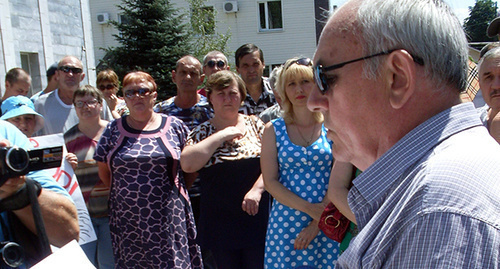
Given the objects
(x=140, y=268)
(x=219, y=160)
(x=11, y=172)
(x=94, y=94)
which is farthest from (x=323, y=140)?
(x=94, y=94)

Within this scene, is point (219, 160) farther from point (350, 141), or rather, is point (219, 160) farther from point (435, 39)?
point (435, 39)

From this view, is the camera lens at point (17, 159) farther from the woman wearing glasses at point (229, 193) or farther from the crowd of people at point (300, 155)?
the woman wearing glasses at point (229, 193)

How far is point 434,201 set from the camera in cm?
88

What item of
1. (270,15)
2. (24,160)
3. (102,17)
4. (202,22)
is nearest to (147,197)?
(24,160)

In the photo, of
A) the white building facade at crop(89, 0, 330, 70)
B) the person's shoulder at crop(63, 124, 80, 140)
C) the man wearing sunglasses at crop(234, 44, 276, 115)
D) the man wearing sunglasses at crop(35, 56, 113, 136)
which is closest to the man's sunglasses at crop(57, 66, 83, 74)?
the man wearing sunglasses at crop(35, 56, 113, 136)

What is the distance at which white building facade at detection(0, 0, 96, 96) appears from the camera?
9.90 m

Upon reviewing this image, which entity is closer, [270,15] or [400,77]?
[400,77]

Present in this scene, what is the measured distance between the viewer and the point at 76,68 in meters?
5.16

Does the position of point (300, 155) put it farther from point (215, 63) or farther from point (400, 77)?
point (215, 63)

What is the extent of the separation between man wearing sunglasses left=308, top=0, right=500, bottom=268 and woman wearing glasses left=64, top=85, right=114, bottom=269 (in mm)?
3455

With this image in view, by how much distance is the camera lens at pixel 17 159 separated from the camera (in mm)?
1575

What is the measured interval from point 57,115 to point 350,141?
4392 millimetres

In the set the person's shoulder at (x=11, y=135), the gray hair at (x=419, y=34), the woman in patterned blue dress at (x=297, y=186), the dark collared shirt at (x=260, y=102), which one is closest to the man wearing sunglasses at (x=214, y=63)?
the dark collared shirt at (x=260, y=102)

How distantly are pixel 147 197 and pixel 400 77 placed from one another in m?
2.98
